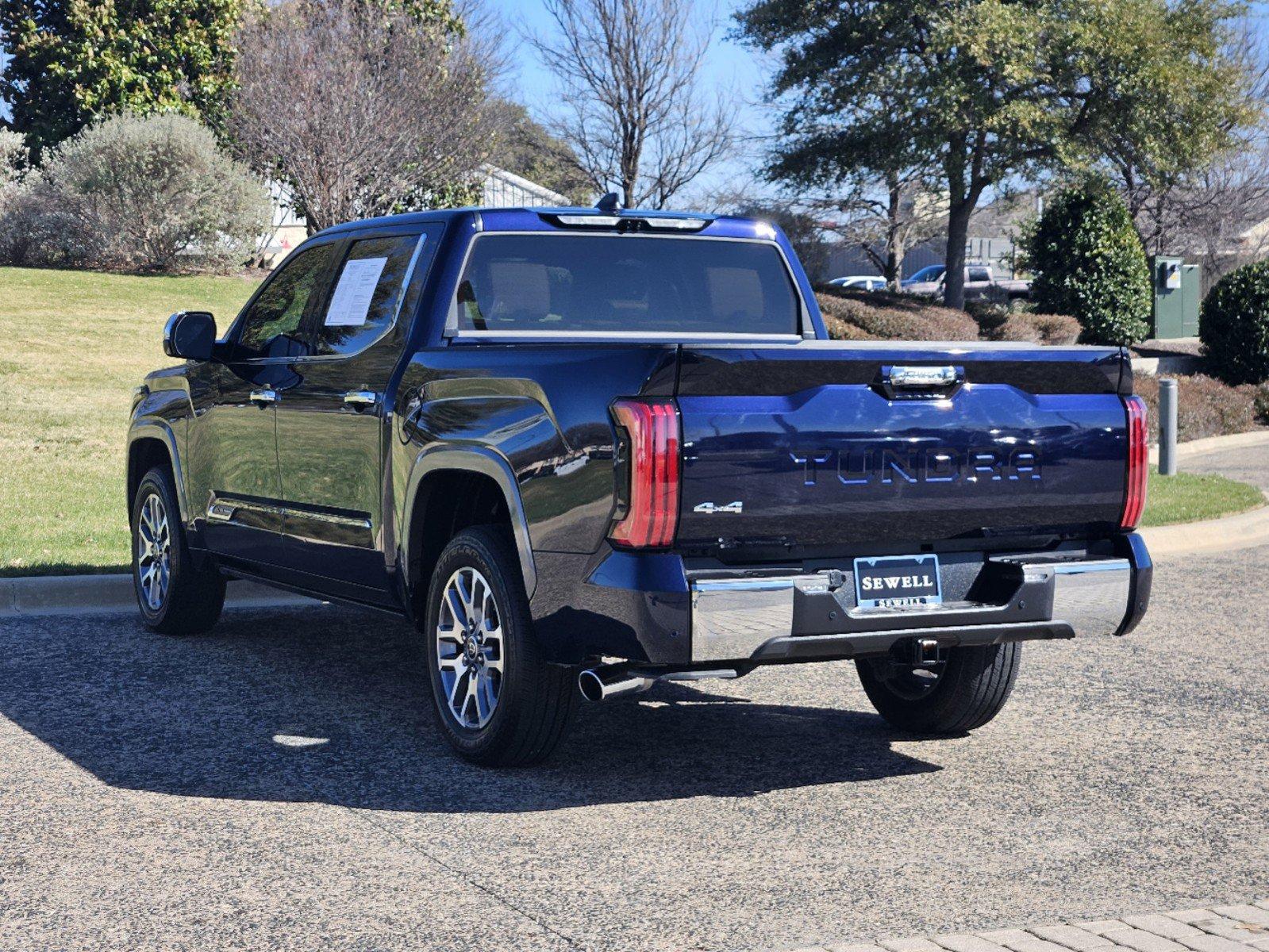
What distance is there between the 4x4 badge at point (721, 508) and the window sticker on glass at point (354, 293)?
2.40m

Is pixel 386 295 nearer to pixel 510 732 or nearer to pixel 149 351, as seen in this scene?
pixel 510 732

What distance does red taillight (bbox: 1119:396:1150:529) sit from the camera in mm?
5770

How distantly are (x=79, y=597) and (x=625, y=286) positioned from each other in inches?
172

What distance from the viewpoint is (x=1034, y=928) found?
4.35 meters

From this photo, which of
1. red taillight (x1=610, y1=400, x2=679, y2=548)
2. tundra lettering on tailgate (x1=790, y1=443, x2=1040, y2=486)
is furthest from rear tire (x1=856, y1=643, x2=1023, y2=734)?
red taillight (x1=610, y1=400, x2=679, y2=548)

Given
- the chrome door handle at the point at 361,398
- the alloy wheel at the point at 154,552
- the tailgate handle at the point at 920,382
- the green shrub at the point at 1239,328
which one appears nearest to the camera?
the tailgate handle at the point at 920,382

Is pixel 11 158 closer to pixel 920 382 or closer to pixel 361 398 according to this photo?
pixel 361 398

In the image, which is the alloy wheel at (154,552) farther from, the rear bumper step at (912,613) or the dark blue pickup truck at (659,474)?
the rear bumper step at (912,613)

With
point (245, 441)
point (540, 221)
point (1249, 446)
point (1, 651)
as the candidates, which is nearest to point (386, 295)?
point (540, 221)

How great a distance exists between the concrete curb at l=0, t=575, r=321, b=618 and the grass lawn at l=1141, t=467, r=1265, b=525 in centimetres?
689

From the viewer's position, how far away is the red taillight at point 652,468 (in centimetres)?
500

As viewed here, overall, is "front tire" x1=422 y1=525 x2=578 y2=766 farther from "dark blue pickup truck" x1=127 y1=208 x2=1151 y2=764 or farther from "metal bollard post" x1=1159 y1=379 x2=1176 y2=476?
"metal bollard post" x1=1159 y1=379 x2=1176 y2=476

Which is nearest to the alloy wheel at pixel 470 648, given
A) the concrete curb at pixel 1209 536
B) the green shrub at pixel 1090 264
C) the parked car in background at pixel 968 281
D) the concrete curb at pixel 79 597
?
the concrete curb at pixel 79 597

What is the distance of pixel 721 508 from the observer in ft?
16.6
